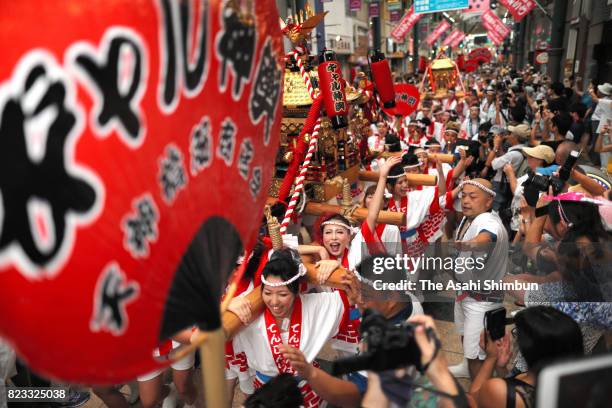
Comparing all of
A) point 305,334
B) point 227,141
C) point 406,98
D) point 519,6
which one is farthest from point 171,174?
point 519,6

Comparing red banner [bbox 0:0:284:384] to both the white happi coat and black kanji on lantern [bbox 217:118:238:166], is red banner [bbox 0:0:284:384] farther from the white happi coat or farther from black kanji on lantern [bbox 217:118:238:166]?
the white happi coat

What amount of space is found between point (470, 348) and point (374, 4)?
64.5 feet

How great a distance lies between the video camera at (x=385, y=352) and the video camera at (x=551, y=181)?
107 inches

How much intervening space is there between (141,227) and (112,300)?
0.15m

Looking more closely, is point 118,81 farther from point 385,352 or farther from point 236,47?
point 385,352

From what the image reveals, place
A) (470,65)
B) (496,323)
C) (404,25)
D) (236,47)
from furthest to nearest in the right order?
1. (470,65)
2. (404,25)
3. (496,323)
4. (236,47)

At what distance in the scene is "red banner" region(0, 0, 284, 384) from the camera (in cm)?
71

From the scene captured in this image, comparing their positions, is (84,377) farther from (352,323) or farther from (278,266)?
(352,323)

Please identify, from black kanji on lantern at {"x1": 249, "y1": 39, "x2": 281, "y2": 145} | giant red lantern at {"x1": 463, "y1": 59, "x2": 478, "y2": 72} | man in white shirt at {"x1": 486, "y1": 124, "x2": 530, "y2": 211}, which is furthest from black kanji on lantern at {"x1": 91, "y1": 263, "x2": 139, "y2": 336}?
giant red lantern at {"x1": 463, "y1": 59, "x2": 478, "y2": 72}

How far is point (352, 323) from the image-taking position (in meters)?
2.79

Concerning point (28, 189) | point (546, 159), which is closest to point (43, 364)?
point (28, 189)

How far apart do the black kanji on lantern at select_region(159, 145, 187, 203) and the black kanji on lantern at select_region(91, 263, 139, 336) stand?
0.19 meters

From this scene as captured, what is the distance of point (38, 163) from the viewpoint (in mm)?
713

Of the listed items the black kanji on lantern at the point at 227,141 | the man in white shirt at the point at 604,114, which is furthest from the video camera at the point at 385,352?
the man in white shirt at the point at 604,114
